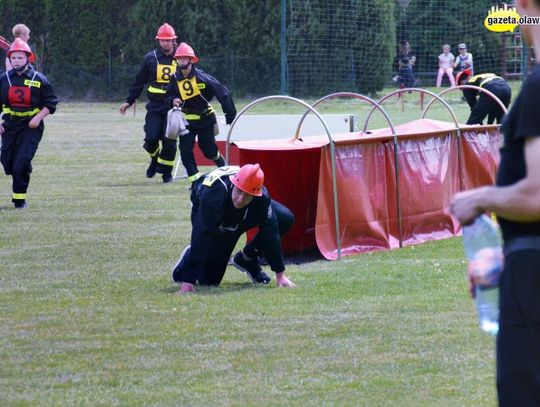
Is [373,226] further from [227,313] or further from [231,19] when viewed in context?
[231,19]

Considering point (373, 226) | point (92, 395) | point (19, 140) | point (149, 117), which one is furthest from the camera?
point (149, 117)

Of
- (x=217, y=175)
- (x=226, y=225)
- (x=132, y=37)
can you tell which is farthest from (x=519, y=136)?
(x=132, y=37)

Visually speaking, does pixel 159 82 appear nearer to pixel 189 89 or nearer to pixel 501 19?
pixel 189 89

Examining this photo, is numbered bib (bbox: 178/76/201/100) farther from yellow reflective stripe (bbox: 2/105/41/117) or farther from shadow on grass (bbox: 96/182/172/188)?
shadow on grass (bbox: 96/182/172/188)

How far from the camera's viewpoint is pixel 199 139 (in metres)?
16.2

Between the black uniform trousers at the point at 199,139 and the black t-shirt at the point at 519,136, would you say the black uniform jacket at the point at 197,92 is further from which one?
the black t-shirt at the point at 519,136

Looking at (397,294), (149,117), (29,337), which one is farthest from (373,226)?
(149,117)

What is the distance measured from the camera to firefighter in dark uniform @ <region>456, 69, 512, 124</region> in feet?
52.6

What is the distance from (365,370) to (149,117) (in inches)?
439

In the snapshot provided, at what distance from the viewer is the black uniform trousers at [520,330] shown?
12.3 feet

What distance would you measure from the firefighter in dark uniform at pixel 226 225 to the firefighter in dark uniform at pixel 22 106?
5332 millimetres

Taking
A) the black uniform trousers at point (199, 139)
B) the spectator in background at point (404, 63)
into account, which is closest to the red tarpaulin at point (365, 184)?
the black uniform trousers at point (199, 139)

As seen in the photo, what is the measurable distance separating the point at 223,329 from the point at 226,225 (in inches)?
60.3

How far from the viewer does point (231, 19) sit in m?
46.0
